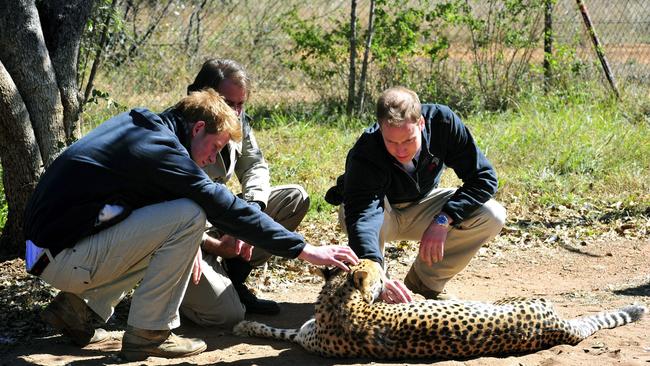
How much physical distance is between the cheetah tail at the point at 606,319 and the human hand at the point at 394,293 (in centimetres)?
74

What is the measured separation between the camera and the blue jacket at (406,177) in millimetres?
4078

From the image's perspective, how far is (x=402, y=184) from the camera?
4.37 metres

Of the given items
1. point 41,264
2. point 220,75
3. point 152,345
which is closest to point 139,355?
point 152,345

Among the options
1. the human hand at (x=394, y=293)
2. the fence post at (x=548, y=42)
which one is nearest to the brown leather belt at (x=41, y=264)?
the human hand at (x=394, y=293)

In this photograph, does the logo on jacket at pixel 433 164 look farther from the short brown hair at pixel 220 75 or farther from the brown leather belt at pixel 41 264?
the brown leather belt at pixel 41 264

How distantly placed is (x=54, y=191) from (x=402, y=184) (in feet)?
5.59

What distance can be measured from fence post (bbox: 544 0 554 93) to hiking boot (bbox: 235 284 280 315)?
564cm

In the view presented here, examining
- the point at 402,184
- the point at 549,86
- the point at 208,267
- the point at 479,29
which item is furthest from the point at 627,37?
the point at 208,267

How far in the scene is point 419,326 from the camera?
362cm

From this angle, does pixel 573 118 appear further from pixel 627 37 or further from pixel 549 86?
pixel 627 37

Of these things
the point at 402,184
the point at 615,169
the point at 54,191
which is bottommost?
the point at 615,169

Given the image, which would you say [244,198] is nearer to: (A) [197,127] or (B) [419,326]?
(A) [197,127]

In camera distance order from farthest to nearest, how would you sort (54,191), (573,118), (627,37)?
(627,37) < (573,118) < (54,191)

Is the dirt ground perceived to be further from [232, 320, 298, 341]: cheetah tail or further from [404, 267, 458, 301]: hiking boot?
[404, 267, 458, 301]: hiking boot
